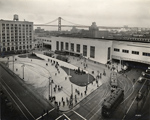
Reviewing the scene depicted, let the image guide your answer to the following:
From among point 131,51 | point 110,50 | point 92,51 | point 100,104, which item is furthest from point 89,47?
point 100,104

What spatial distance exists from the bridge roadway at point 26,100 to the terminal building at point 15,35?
60.2ft

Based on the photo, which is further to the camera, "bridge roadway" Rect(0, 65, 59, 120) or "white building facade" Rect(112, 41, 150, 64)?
"white building facade" Rect(112, 41, 150, 64)

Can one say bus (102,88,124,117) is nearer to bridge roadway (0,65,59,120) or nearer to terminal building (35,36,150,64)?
bridge roadway (0,65,59,120)

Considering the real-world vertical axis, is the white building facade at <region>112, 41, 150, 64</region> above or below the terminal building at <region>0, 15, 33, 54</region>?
below

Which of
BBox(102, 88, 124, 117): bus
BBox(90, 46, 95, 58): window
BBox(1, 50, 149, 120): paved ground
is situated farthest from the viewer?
BBox(90, 46, 95, 58): window

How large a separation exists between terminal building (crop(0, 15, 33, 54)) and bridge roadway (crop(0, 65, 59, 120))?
18.3 m

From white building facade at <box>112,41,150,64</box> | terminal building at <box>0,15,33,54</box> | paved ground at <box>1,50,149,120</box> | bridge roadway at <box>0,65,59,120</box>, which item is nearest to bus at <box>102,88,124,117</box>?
paved ground at <box>1,50,149,120</box>

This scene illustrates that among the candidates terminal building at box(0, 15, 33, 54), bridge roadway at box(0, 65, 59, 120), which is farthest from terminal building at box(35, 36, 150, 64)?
terminal building at box(0, 15, 33, 54)

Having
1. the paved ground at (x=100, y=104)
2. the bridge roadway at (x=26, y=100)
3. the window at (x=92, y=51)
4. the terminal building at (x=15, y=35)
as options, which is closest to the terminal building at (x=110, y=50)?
the window at (x=92, y=51)

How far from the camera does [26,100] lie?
1066 centimetres

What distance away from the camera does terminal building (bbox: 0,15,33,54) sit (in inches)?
1187

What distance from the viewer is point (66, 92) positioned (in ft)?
39.5

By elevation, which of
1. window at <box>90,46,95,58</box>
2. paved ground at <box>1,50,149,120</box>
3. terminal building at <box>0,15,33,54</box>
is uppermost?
terminal building at <box>0,15,33,54</box>

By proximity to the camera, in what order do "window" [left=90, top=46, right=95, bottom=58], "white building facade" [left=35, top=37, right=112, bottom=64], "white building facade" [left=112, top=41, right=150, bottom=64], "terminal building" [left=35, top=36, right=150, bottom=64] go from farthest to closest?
"window" [left=90, top=46, right=95, bottom=58]
"white building facade" [left=35, top=37, right=112, bottom=64]
"terminal building" [left=35, top=36, right=150, bottom=64]
"white building facade" [left=112, top=41, right=150, bottom=64]
